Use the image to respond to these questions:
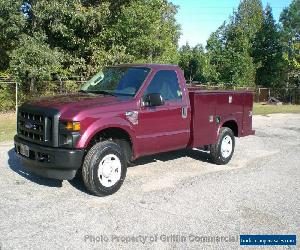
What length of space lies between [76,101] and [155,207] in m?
2.00

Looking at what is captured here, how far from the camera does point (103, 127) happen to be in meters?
6.43

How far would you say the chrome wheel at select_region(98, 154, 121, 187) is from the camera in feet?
21.2

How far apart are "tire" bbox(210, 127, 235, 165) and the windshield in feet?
8.03

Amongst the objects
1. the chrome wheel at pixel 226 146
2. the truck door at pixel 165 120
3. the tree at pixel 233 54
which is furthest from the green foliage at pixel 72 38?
the tree at pixel 233 54

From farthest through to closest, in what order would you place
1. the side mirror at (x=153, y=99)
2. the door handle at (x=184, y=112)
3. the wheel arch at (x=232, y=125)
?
the wheel arch at (x=232, y=125)
the door handle at (x=184, y=112)
the side mirror at (x=153, y=99)

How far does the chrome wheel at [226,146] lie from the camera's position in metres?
9.16

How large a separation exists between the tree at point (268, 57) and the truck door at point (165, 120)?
36992mm

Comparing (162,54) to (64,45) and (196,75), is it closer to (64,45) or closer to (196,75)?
(64,45)

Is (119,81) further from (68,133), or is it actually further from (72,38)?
(72,38)

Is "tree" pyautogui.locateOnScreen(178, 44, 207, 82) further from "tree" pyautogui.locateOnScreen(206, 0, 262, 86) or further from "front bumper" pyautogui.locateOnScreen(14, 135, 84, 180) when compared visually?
"front bumper" pyautogui.locateOnScreen(14, 135, 84, 180)

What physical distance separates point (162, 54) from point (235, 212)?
19.3 m

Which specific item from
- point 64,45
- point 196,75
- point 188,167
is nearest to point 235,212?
point 188,167

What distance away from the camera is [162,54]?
80.9 feet

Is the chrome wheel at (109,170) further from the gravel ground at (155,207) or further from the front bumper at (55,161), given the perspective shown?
the front bumper at (55,161)
